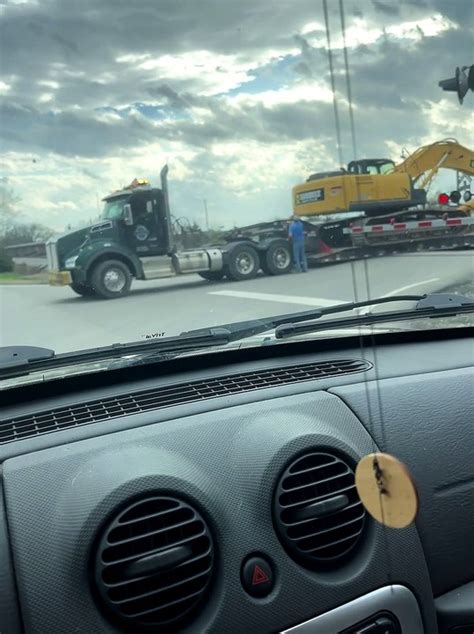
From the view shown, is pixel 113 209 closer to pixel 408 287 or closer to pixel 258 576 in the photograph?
pixel 408 287

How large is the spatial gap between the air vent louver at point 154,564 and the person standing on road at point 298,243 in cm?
188

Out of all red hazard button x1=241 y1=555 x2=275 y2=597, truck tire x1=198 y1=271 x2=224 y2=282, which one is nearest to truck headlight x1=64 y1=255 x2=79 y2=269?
truck tire x1=198 y1=271 x2=224 y2=282

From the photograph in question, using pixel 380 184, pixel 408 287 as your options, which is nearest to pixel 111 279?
pixel 380 184

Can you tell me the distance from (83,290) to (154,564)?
1.99 metres

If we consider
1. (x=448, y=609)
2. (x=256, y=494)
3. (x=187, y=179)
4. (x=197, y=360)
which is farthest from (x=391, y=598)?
(x=187, y=179)

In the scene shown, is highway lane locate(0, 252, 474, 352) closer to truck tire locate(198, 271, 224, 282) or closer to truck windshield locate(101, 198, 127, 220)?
truck tire locate(198, 271, 224, 282)

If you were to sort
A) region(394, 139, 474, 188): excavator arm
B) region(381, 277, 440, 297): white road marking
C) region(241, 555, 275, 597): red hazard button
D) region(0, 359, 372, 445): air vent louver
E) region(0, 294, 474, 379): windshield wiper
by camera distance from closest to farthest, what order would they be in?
region(241, 555, 275, 597): red hazard button < region(0, 359, 372, 445): air vent louver < region(0, 294, 474, 379): windshield wiper < region(381, 277, 440, 297): white road marking < region(394, 139, 474, 188): excavator arm

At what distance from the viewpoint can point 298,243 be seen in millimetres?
3855

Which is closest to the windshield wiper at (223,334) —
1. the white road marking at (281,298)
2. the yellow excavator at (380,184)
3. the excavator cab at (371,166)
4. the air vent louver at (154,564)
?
the white road marking at (281,298)

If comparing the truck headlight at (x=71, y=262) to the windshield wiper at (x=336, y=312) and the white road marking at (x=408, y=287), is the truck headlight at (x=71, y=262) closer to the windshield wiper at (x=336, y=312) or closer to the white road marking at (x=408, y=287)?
the windshield wiper at (x=336, y=312)

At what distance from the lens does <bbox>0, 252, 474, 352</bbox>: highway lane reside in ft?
11.3

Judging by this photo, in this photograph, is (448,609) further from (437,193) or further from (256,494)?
(437,193)

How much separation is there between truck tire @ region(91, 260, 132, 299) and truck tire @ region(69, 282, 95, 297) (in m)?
0.03

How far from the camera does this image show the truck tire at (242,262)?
3.80 m
